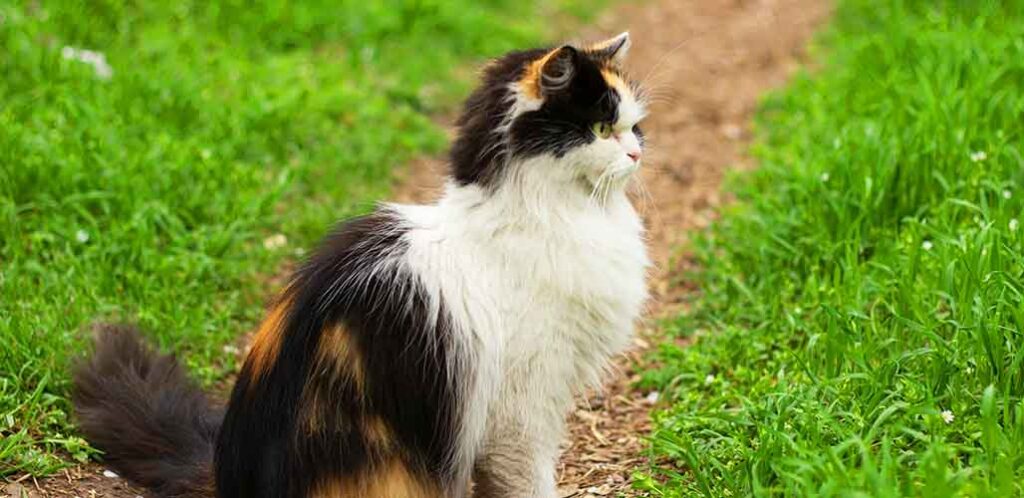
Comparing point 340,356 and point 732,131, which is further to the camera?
point 732,131

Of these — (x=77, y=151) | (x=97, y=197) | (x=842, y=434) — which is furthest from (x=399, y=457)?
(x=77, y=151)

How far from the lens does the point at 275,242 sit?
500 cm

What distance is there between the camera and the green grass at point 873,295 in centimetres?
296

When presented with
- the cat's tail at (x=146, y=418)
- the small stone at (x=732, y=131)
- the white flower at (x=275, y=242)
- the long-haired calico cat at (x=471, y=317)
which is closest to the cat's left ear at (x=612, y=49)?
the long-haired calico cat at (x=471, y=317)

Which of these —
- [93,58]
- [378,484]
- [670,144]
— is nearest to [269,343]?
[378,484]

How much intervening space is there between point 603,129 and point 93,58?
11.3 ft

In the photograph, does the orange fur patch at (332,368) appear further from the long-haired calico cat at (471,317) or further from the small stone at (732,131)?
the small stone at (732,131)

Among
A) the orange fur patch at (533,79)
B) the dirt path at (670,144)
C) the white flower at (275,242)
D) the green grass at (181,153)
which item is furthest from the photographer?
the white flower at (275,242)

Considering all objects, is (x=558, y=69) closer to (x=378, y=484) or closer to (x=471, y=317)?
(x=471, y=317)

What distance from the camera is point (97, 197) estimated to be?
4574mm

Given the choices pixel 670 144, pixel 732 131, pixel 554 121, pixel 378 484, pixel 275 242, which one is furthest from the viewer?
pixel 732 131

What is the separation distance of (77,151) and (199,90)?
91 cm

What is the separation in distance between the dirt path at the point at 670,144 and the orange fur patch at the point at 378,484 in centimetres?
77

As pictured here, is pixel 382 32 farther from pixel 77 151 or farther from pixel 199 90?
pixel 77 151
